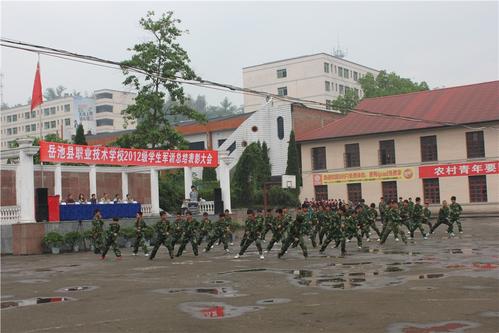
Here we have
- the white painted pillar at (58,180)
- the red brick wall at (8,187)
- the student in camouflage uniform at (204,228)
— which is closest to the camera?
the student in camouflage uniform at (204,228)

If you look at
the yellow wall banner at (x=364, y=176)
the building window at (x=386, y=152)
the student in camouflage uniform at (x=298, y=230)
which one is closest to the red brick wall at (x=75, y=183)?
the student in camouflage uniform at (x=298, y=230)

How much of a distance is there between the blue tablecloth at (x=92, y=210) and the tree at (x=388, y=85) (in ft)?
156

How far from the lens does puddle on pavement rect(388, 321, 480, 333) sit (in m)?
7.71

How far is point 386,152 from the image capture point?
47375mm

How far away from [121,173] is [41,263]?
15.9 meters

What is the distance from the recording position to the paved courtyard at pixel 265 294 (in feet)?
27.9

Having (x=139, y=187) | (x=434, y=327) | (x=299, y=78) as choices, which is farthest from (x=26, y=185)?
(x=299, y=78)

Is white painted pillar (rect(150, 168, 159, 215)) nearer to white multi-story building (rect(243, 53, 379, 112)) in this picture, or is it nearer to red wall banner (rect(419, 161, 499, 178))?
red wall banner (rect(419, 161, 499, 178))

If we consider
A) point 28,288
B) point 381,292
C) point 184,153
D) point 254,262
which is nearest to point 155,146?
point 184,153

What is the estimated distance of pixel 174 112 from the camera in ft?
126

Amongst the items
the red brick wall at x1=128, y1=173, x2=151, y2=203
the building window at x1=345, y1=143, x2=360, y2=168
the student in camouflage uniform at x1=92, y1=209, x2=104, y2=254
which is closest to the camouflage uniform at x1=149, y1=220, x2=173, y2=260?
the student in camouflage uniform at x1=92, y1=209, x2=104, y2=254

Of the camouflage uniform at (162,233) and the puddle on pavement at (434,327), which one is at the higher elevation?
the camouflage uniform at (162,233)

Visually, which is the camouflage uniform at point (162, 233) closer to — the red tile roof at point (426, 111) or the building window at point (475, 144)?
the red tile roof at point (426, 111)

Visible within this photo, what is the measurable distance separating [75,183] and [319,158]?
23144 millimetres
